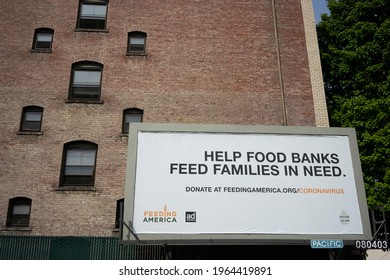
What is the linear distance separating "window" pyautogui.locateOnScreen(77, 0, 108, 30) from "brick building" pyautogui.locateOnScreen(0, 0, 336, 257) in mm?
46

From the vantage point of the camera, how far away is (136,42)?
57.2 ft

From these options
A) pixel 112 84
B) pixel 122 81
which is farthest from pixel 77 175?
pixel 122 81

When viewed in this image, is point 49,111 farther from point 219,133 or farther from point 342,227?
point 342,227

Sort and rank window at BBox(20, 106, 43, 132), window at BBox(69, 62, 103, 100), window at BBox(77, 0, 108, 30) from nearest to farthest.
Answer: window at BBox(20, 106, 43, 132) < window at BBox(69, 62, 103, 100) < window at BBox(77, 0, 108, 30)

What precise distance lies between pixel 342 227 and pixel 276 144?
3002 millimetres

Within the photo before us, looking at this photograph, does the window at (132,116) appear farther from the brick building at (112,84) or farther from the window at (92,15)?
the window at (92,15)

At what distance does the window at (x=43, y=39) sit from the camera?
17.0m

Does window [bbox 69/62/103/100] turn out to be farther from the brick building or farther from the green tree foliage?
the green tree foliage

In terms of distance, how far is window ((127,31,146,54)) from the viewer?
1730 cm

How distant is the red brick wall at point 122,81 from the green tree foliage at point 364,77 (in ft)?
11.1

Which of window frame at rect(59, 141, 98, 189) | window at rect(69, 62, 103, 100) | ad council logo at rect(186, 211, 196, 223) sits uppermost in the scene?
window at rect(69, 62, 103, 100)

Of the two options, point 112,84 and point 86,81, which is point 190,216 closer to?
point 112,84

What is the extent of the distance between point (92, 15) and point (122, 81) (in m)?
3.90

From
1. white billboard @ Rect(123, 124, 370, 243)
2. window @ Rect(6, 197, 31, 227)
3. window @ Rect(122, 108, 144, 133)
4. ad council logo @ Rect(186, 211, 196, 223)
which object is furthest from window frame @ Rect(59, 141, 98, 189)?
ad council logo @ Rect(186, 211, 196, 223)
